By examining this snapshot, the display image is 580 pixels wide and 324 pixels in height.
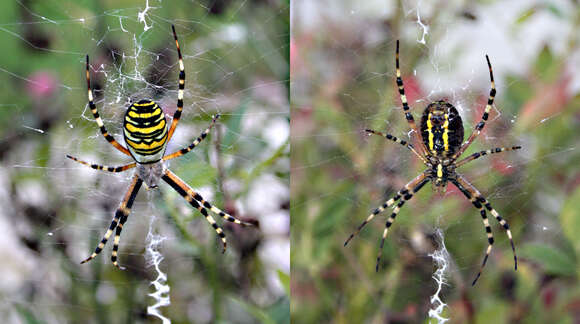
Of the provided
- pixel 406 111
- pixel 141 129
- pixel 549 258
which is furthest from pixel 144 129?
pixel 549 258

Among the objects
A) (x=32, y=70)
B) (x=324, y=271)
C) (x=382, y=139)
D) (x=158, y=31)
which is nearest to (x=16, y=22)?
(x=32, y=70)

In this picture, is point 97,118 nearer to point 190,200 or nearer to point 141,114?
point 141,114

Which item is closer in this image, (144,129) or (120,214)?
(144,129)

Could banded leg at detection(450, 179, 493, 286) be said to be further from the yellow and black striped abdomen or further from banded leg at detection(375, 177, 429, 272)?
the yellow and black striped abdomen

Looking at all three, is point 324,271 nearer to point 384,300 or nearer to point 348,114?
point 384,300

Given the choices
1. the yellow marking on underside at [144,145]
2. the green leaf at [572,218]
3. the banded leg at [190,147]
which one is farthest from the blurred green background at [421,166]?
the yellow marking on underside at [144,145]

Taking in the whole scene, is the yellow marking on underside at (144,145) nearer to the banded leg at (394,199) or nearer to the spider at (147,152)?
the spider at (147,152)

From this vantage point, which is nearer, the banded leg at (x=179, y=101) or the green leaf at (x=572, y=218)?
the banded leg at (x=179, y=101)
